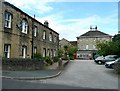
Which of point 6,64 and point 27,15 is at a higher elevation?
point 27,15

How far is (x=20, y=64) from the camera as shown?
22781 mm

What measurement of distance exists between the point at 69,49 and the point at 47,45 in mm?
31379

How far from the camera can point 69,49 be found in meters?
73.1

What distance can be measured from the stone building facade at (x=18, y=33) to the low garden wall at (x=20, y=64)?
1560 millimetres

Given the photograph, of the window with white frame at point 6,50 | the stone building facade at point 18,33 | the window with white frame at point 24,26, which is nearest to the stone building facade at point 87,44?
the stone building facade at point 18,33

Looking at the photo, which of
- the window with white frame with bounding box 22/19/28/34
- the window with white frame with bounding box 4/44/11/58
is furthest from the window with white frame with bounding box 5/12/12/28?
the window with white frame with bounding box 22/19/28/34

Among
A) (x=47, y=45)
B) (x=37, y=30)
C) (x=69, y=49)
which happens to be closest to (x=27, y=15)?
(x=37, y=30)

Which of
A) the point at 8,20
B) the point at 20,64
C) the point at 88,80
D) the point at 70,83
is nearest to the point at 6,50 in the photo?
the point at 20,64

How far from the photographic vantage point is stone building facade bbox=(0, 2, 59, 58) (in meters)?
23.7

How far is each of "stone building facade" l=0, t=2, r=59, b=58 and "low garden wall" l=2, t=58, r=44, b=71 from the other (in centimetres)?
156

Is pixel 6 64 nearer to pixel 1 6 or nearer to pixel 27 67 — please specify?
pixel 27 67

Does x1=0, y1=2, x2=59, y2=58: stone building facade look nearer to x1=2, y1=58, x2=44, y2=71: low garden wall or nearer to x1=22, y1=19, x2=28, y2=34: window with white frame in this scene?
x1=22, y1=19, x2=28, y2=34: window with white frame

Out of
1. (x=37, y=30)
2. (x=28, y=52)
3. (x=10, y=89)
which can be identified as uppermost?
(x=37, y=30)

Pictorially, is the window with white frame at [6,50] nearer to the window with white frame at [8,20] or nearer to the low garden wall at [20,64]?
the window with white frame at [8,20]
